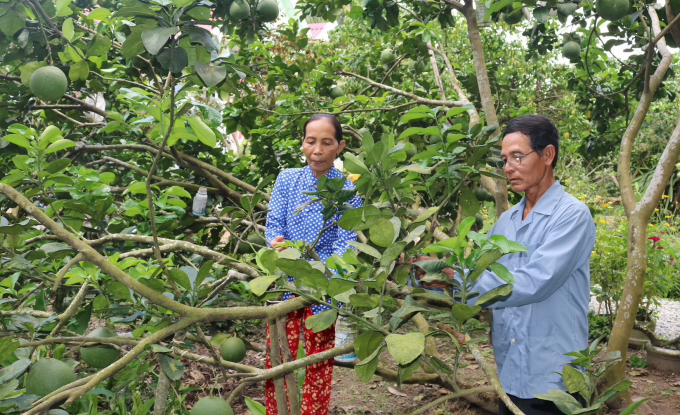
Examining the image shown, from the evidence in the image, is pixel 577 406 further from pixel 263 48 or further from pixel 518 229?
pixel 263 48

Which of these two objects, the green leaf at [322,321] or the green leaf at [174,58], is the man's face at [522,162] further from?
the green leaf at [174,58]

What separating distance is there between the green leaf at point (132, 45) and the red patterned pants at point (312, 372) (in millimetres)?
1219

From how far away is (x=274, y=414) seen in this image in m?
2.20

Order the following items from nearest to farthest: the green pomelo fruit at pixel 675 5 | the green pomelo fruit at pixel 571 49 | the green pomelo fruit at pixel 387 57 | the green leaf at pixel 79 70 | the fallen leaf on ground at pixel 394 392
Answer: the green leaf at pixel 79 70 < the green pomelo fruit at pixel 675 5 < the green pomelo fruit at pixel 571 49 < the fallen leaf on ground at pixel 394 392 < the green pomelo fruit at pixel 387 57

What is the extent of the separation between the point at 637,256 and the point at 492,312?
986 millimetres

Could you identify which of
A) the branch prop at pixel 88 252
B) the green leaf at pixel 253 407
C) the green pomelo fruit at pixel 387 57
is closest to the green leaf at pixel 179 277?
the branch prop at pixel 88 252

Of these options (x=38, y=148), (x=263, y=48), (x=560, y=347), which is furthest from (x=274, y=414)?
(x=263, y=48)

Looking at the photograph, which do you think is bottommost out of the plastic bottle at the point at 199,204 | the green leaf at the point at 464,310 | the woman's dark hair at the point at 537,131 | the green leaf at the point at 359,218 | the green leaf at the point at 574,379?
the green leaf at the point at 574,379

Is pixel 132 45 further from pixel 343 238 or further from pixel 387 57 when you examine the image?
pixel 387 57

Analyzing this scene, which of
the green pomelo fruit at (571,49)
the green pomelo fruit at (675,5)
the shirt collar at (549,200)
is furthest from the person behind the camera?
the green pomelo fruit at (571,49)

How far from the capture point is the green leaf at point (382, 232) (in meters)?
1.07

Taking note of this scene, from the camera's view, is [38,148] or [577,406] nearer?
[577,406]

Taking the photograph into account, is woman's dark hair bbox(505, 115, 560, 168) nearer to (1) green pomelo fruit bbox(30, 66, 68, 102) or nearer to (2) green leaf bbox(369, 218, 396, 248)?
(2) green leaf bbox(369, 218, 396, 248)

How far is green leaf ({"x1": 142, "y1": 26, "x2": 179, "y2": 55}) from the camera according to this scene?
41.1 inches
